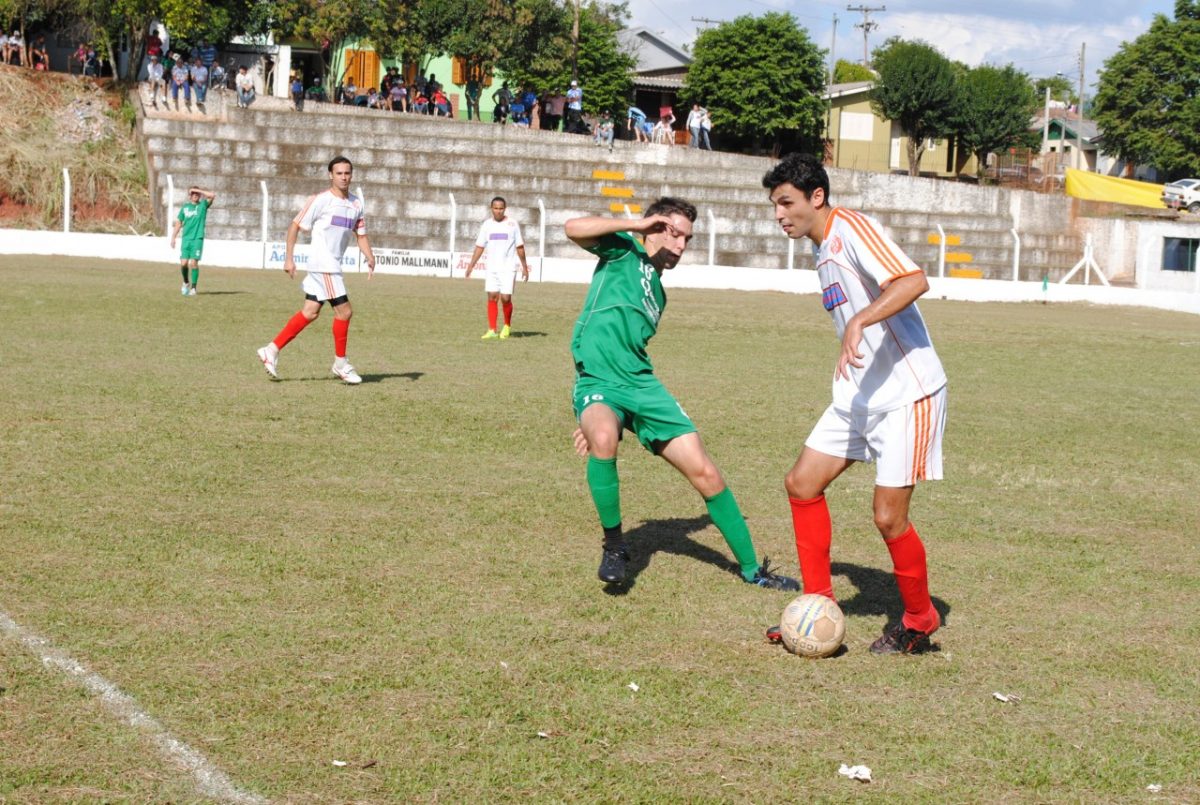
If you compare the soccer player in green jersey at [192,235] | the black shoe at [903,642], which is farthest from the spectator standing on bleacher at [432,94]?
the black shoe at [903,642]

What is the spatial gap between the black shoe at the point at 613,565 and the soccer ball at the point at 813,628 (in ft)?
3.28

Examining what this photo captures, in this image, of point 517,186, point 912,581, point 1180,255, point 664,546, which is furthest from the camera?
point 517,186

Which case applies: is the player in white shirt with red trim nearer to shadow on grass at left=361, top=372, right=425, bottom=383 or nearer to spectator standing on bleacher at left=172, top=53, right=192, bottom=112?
shadow on grass at left=361, top=372, right=425, bottom=383

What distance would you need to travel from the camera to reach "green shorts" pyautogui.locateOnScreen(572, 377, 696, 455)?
6.67 metres

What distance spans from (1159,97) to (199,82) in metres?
49.9

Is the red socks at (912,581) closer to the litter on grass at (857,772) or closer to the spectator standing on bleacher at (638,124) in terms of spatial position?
the litter on grass at (857,772)

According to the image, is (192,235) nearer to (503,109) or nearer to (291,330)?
(291,330)

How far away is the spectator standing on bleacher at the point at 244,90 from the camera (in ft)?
145

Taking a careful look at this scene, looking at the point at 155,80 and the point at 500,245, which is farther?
the point at 155,80

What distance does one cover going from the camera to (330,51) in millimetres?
54062

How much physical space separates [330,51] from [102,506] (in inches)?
1938

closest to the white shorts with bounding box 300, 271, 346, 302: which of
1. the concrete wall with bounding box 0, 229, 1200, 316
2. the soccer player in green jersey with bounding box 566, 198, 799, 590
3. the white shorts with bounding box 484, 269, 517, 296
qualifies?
the white shorts with bounding box 484, 269, 517, 296

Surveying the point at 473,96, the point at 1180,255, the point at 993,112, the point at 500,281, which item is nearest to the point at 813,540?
the point at 500,281

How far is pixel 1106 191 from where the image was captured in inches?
1930
